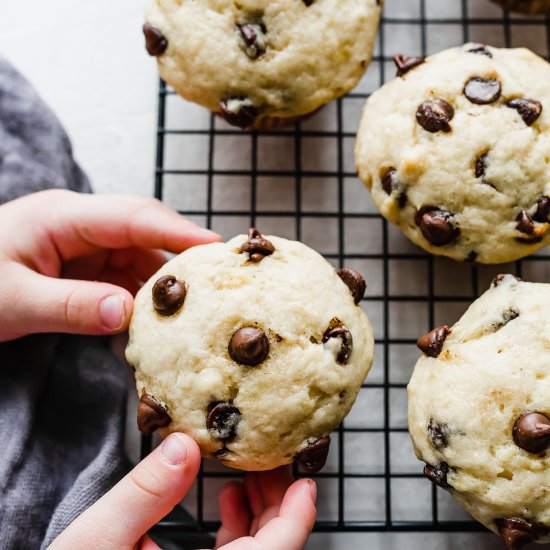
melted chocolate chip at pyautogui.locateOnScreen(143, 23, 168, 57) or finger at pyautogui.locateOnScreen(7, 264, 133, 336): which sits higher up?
melted chocolate chip at pyautogui.locateOnScreen(143, 23, 168, 57)

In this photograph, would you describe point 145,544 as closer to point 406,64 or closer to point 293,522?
point 293,522

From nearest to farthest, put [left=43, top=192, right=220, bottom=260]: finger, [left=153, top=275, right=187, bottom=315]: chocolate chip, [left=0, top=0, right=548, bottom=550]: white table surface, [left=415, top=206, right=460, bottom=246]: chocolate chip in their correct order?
[left=153, top=275, right=187, bottom=315]: chocolate chip, [left=415, top=206, right=460, bottom=246]: chocolate chip, [left=43, top=192, right=220, bottom=260]: finger, [left=0, top=0, right=548, bottom=550]: white table surface

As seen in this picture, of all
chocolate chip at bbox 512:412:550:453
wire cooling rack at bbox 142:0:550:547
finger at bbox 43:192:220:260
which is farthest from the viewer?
wire cooling rack at bbox 142:0:550:547

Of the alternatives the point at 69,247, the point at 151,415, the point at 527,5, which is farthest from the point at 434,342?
the point at 527,5

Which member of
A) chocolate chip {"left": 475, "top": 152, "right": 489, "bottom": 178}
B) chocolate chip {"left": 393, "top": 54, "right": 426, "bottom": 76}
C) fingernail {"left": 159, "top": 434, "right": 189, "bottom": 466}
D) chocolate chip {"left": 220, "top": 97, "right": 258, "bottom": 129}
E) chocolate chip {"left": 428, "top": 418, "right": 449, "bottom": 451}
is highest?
chocolate chip {"left": 393, "top": 54, "right": 426, "bottom": 76}

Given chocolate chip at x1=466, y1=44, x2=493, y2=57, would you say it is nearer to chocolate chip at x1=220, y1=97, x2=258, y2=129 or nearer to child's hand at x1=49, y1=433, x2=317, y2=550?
chocolate chip at x1=220, y1=97, x2=258, y2=129

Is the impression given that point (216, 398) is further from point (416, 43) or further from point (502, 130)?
point (416, 43)

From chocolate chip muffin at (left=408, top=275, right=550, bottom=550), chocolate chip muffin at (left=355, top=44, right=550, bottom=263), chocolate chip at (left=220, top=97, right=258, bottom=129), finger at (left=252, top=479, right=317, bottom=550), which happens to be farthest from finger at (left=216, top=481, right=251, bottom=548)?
chocolate chip at (left=220, top=97, right=258, bottom=129)

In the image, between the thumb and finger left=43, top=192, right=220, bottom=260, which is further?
finger left=43, top=192, right=220, bottom=260
